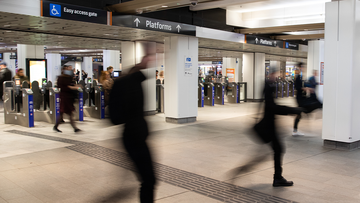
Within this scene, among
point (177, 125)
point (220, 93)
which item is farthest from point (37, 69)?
point (177, 125)

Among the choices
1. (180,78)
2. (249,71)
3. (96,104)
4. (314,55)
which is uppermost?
(314,55)

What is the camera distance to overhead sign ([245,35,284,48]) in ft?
38.9

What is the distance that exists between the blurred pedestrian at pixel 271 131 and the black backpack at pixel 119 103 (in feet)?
6.29

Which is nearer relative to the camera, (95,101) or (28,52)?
(95,101)

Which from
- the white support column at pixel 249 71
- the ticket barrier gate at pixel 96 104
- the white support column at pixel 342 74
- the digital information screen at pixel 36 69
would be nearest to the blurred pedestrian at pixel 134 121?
the white support column at pixel 342 74

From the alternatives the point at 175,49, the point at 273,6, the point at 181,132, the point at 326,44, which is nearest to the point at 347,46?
the point at 326,44

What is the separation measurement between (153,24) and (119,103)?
18.9 feet

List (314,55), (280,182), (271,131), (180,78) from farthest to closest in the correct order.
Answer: (314,55)
(180,78)
(280,182)
(271,131)

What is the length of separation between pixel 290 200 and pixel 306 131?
522 centimetres

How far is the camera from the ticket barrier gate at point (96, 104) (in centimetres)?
1084

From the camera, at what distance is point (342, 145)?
6328 millimetres

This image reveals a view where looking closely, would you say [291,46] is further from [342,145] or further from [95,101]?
[342,145]

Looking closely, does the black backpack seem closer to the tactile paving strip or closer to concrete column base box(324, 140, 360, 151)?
the tactile paving strip

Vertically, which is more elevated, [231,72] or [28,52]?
[28,52]
